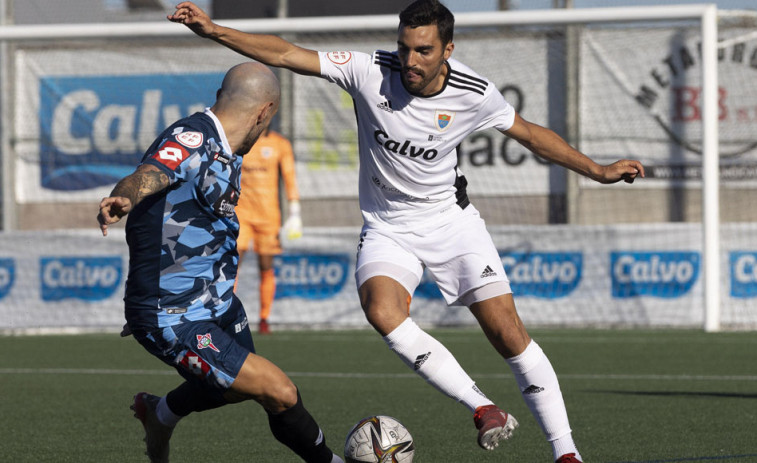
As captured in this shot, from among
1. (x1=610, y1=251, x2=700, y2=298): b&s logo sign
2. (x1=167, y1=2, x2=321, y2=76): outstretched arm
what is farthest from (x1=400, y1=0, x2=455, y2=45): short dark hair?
(x1=610, y1=251, x2=700, y2=298): b&s logo sign

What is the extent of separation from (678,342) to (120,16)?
14285mm

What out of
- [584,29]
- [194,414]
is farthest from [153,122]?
[194,414]

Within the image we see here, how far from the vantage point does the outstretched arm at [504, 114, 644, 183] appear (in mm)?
5457

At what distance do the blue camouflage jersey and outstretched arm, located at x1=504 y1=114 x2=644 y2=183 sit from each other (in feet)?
5.13

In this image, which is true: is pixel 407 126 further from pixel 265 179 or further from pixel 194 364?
pixel 265 179

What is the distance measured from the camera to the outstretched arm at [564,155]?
546 cm

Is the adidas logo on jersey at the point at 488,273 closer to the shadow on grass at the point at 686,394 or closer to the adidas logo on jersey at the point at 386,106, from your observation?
the adidas logo on jersey at the point at 386,106

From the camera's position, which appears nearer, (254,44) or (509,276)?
(254,44)

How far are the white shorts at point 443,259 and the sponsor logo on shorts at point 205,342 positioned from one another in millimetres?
1003

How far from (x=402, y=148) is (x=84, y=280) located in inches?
349

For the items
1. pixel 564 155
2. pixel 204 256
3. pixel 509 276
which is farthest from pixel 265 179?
pixel 204 256

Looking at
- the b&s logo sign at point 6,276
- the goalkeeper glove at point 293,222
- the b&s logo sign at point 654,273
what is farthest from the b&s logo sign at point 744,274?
the b&s logo sign at point 6,276

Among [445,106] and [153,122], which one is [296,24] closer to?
[153,122]

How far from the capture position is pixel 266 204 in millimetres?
12773
